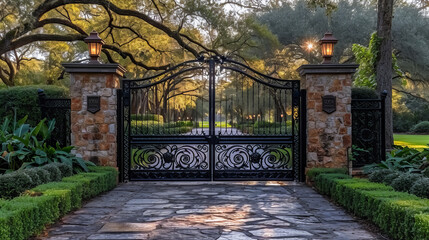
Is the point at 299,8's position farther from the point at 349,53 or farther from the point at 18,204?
the point at 18,204

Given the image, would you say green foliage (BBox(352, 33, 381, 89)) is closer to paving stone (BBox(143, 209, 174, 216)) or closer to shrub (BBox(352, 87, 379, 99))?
shrub (BBox(352, 87, 379, 99))

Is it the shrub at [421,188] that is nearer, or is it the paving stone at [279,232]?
the paving stone at [279,232]

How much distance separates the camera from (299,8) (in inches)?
915

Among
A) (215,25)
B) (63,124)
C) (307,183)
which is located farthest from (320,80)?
(215,25)

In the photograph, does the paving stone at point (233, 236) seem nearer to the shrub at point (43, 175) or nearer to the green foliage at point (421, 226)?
the green foliage at point (421, 226)

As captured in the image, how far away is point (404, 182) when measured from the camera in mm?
5539

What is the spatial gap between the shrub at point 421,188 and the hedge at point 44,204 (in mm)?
4382

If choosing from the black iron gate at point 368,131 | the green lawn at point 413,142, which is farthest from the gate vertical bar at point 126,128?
the green lawn at point 413,142

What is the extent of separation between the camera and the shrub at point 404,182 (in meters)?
5.50

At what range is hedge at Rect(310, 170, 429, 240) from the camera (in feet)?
12.5

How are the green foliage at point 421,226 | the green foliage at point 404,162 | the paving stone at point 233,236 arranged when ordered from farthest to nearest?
the green foliage at point 404,162 < the paving stone at point 233,236 < the green foliage at point 421,226

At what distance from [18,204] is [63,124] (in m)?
4.64

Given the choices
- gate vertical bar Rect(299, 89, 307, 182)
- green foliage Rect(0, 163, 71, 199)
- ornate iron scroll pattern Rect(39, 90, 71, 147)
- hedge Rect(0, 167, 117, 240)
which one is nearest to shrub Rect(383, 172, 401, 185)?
gate vertical bar Rect(299, 89, 307, 182)

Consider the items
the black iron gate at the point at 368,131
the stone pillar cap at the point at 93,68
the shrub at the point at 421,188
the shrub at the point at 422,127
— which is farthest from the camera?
the shrub at the point at 422,127
